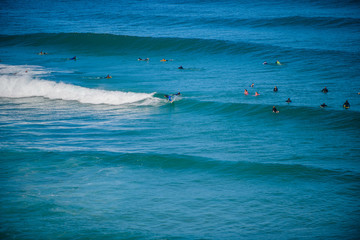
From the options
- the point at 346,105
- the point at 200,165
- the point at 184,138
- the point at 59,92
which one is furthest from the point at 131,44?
the point at 200,165

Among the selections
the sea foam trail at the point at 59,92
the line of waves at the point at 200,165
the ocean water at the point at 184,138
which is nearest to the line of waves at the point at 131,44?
the ocean water at the point at 184,138

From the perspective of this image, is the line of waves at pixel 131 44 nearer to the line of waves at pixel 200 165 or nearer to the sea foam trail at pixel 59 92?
the sea foam trail at pixel 59 92

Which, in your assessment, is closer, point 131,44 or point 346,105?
point 346,105

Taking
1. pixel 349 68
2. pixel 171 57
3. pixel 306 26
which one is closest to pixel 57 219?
pixel 349 68

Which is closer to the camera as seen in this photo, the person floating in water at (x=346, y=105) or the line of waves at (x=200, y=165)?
the line of waves at (x=200, y=165)

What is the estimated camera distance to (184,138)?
63.3ft

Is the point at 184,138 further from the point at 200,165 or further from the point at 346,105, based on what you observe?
the point at 346,105

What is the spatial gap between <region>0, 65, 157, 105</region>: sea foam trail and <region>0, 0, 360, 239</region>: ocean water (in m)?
0.13

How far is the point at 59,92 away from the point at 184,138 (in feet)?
40.8

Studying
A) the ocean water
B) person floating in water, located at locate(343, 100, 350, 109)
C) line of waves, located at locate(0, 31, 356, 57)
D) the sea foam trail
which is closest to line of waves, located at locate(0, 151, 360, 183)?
the ocean water

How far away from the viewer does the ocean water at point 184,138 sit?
12531 mm

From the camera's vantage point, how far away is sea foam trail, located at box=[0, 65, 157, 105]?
2600 centimetres

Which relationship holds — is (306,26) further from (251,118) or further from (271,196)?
(271,196)

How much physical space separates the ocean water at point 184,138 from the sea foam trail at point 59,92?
13 centimetres
